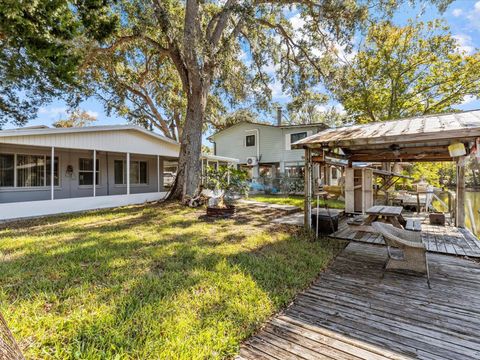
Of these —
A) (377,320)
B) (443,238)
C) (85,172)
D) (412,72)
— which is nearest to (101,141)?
(85,172)

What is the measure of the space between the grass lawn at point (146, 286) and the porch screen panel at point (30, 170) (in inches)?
174

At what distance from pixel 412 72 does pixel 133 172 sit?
18128 mm

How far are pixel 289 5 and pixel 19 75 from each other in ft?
41.0

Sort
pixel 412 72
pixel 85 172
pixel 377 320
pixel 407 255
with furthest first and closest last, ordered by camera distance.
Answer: pixel 412 72 < pixel 85 172 < pixel 407 255 < pixel 377 320

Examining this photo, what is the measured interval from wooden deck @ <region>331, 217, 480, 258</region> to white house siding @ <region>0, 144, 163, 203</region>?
36.6 ft

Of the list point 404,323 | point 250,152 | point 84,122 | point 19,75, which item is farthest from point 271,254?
point 84,122

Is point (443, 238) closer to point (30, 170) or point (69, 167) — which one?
point (69, 167)

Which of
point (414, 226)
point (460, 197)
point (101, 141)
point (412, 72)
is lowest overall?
point (414, 226)

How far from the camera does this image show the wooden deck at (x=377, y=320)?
2.28m

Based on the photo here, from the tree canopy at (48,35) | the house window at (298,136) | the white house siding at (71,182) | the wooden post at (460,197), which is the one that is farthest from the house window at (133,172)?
the wooden post at (460,197)

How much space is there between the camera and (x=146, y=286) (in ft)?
10.7

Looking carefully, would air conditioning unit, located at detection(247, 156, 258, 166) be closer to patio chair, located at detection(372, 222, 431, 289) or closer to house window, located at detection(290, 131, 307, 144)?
house window, located at detection(290, 131, 307, 144)

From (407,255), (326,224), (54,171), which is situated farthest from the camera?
(54,171)

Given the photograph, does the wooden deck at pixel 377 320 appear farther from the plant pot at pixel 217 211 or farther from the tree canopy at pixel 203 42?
the tree canopy at pixel 203 42
